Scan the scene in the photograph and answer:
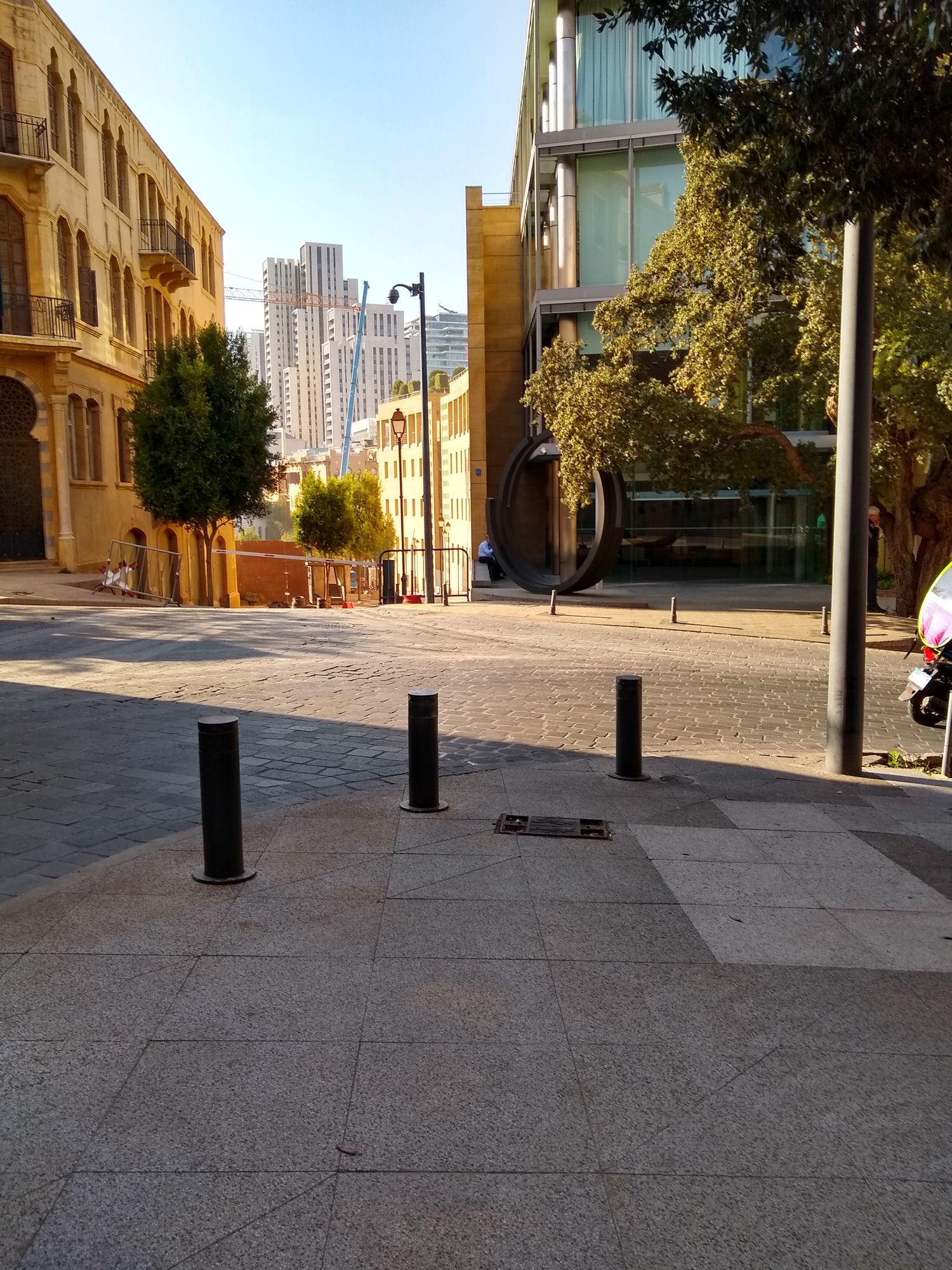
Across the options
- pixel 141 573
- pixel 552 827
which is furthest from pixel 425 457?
pixel 552 827

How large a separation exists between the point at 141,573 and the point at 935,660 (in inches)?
1046

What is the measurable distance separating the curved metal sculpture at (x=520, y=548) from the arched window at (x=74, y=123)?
16055 millimetres

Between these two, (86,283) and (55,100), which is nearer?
(55,100)

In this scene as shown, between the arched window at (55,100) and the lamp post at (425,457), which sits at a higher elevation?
the arched window at (55,100)

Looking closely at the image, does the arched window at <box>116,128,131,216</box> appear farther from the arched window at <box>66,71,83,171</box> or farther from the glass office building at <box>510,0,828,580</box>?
the glass office building at <box>510,0,828,580</box>

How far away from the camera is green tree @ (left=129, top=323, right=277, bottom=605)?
94.9 ft

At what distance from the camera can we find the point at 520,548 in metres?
25.4

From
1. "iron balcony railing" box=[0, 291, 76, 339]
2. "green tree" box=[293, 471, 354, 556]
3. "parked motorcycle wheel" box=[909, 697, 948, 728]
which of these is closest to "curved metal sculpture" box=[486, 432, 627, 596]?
"parked motorcycle wheel" box=[909, 697, 948, 728]

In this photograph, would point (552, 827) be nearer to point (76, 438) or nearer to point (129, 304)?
point (76, 438)

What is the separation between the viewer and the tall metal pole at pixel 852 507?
7.95 metres

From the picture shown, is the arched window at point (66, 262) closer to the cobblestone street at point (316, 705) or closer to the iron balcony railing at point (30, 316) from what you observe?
the iron balcony railing at point (30, 316)

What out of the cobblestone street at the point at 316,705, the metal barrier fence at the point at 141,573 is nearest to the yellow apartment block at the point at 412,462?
the metal barrier fence at the point at 141,573

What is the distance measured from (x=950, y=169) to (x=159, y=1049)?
7163mm

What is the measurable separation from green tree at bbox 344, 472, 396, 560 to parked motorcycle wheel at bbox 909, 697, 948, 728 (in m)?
48.4
